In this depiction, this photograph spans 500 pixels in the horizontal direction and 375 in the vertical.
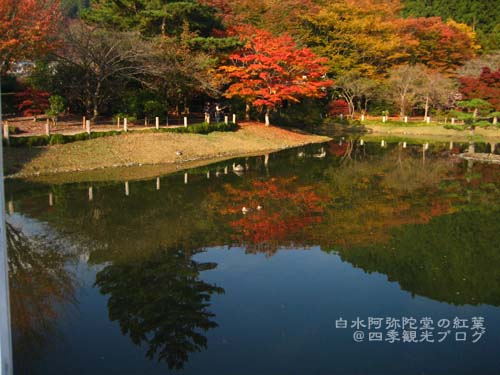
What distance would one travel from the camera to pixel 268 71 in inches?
1272

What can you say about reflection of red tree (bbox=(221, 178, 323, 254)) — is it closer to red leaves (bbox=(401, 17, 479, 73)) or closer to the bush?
the bush

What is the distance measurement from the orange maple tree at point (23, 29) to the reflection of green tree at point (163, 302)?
1725 cm

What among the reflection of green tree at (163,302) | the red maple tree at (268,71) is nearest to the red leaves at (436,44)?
the red maple tree at (268,71)

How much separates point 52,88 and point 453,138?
27776 mm

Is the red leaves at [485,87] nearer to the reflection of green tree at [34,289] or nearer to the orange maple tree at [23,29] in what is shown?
the orange maple tree at [23,29]

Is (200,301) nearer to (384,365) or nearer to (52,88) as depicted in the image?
(384,365)

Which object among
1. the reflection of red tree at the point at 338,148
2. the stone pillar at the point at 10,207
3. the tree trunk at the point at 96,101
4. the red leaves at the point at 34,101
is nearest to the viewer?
the stone pillar at the point at 10,207

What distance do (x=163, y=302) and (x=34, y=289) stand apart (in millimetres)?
2506

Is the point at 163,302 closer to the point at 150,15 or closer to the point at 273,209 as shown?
the point at 273,209

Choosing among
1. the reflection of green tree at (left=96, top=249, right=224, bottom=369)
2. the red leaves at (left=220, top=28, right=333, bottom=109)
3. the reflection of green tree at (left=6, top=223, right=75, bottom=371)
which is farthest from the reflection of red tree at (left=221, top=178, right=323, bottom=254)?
the red leaves at (left=220, top=28, right=333, bottom=109)

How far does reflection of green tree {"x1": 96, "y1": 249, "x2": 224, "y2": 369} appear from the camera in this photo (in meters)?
7.12

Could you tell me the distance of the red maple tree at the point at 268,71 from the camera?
3125 cm

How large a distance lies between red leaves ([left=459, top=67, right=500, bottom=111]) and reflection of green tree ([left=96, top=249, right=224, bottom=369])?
116 feet

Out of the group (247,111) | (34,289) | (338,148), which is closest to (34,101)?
(247,111)
